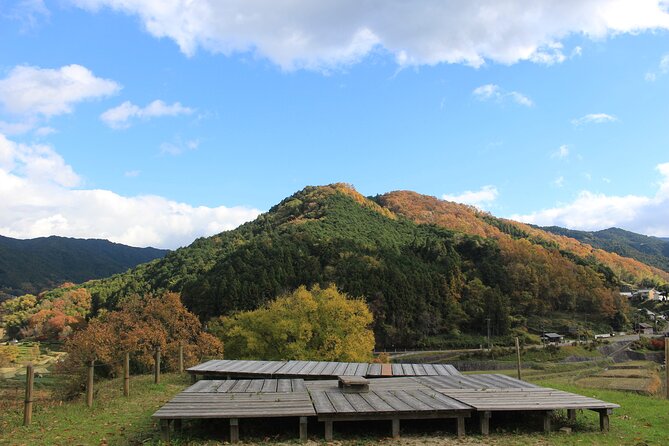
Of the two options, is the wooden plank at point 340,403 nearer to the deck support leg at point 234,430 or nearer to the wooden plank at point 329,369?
the deck support leg at point 234,430

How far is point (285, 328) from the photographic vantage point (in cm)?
2945

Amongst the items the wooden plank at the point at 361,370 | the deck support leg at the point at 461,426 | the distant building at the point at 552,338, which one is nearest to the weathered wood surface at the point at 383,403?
the deck support leg at the point at 461,426

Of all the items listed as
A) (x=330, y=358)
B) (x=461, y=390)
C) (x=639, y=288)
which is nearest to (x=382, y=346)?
(x=330, y=358)

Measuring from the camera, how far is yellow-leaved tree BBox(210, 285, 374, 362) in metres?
29.4

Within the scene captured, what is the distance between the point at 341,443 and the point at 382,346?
2438 inches

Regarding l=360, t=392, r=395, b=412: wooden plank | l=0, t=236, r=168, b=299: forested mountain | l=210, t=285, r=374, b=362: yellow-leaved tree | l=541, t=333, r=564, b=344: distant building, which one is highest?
l=0, t=236, r=168, b=299: forested mountain

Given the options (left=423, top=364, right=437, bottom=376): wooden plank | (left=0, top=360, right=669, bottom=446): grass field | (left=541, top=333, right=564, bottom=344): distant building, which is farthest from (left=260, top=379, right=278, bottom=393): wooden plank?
(left=541, top=333, right=564, bottom=344): distant building

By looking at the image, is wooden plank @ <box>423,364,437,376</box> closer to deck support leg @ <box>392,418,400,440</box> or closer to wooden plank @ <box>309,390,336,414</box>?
wooden plank @ <box>309,390,336,414</box>

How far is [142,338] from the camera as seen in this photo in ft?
74.7

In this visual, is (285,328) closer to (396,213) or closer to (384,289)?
(384,289)

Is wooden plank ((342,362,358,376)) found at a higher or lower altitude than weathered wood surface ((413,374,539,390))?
lower

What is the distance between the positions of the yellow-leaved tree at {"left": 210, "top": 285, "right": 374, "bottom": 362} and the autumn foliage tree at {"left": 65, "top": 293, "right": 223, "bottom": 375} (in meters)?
3.27

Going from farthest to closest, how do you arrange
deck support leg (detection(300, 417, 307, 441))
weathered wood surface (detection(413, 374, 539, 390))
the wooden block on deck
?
1. weathered wood surface (detection(413, 374, 539, 390))
2. the wooden block on deck
3. deck support leg (detection(300, 417, 307, 441))

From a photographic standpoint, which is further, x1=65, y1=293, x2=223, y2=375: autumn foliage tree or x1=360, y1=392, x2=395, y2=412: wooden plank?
x1=65, y1=293, x2=223, y2=375: autumn foliage tree
